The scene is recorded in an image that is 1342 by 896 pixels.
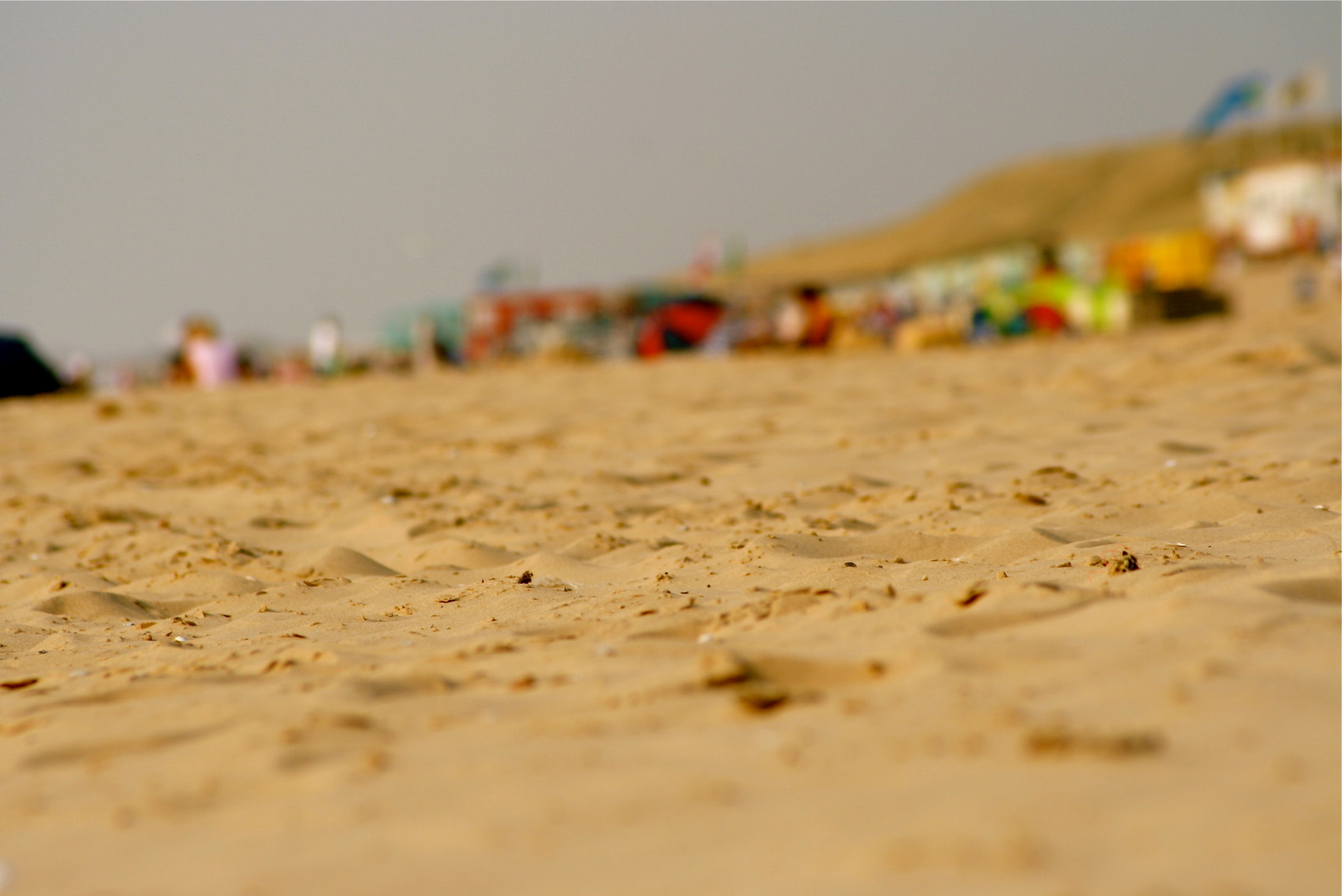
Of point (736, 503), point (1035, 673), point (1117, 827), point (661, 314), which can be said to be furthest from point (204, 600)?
point (661, 314)

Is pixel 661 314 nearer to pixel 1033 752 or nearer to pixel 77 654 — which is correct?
pixel 77 654

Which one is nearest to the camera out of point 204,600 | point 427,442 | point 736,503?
point 204,600

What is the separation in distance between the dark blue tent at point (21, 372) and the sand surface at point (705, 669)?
713cm

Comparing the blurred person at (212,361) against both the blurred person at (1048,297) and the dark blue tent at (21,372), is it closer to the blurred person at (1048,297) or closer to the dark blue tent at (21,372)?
the dark blue tent at (21,372)

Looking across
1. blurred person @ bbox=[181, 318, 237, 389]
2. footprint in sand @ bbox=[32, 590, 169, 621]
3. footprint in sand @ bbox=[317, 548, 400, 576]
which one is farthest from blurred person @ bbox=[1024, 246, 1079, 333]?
footprint in sand @ bbox=[32, 590, 169, 621]

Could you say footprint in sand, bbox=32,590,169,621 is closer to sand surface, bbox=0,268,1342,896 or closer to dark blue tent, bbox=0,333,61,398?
sand surface, bbox=0,268,1342,896

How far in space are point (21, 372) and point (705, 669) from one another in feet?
37.9

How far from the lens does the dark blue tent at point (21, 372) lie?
1211 centimetres

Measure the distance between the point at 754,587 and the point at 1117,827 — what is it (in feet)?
5.54

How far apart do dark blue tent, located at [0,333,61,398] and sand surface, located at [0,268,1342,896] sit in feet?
23.4

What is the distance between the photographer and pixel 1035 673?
212 centimetres

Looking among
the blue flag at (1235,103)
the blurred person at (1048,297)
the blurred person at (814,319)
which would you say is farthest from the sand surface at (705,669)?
the blue flag at (1235,103)

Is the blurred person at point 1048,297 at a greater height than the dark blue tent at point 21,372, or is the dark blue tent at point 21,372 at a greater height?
the dark blue tent at point 21,372

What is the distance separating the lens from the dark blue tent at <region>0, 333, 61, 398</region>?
39.7 ft
